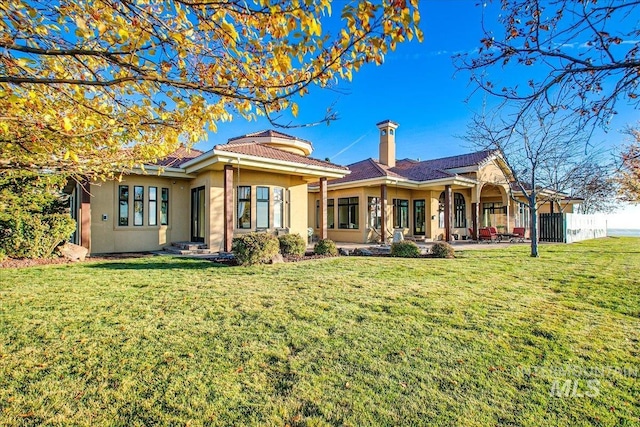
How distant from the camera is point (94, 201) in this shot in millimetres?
12625

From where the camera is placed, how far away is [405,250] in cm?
1196

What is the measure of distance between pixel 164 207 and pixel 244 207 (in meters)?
3.58

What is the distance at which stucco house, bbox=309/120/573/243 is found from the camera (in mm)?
18422

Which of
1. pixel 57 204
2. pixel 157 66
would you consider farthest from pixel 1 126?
pixel 57 204

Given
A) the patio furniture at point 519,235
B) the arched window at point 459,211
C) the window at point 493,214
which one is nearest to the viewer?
the patio furniture at point 519,235

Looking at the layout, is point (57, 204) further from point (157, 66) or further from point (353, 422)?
point (353, 422)

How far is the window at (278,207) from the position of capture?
14.3 metres

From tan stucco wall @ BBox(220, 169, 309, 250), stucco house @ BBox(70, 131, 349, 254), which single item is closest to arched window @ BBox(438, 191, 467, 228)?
stucco house @ BBox(70, 131, 349, 254)

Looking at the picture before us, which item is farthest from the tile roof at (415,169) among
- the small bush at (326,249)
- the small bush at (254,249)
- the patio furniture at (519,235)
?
the small bush at (254,249)

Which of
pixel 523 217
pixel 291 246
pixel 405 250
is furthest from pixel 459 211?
pixel 291 246

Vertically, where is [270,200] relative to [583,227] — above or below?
above

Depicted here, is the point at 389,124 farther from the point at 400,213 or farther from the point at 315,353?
the point at 315,353

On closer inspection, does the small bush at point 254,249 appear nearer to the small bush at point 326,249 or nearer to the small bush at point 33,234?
the small bush at point 326,249

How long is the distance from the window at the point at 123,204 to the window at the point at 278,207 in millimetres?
5776
